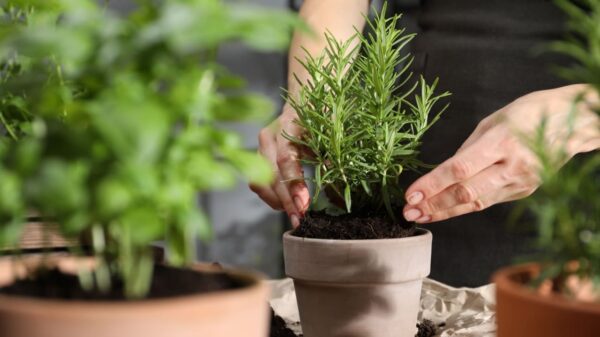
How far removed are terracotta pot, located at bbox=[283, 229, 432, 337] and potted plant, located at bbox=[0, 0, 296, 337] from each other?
0.38 meters

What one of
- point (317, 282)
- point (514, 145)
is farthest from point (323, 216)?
point (514, 145)

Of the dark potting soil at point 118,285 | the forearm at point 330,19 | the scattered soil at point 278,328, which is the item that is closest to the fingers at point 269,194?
the scattered soil at point 278,328

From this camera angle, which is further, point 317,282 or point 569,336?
point 317,282

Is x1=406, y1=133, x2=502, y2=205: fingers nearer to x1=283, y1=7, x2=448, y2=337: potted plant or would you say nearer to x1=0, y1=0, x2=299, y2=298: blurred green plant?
x1=283, y1=7, x2=448, y2=337: potted plant

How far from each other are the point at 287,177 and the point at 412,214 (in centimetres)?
25

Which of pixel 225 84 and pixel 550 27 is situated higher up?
pixel 550 27

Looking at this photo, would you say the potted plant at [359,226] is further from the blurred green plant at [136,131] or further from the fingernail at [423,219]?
the blurred green plant at [136,131]

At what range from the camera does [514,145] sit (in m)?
1.05

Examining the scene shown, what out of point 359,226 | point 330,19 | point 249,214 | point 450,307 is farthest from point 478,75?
point 249,214

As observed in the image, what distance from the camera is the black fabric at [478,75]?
1480mm

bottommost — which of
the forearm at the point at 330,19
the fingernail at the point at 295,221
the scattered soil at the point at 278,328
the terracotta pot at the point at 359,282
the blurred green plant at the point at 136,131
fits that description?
the scattered soil at the point at 278,328

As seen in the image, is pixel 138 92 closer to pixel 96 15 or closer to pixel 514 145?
pixel 96 15

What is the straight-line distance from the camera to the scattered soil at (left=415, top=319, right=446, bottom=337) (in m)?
1.02

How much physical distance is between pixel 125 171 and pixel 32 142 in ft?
0.26
